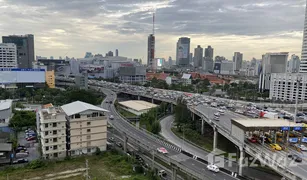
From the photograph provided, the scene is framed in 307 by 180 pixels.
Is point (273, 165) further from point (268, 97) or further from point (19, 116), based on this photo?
point (268, 97)

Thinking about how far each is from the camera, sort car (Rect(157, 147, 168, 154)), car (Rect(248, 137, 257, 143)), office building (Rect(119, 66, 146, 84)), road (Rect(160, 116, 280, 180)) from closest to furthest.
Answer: road (Rect(160, 116, 280, 180))
car (Rect(248, 137, 257, 143))
car (Rect(157, 147, 168, 154))
office building (Rect(119, 66, 146, 84))

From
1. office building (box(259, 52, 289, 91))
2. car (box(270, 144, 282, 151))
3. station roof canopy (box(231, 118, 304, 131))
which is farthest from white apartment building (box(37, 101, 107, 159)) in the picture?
office building (box(259, 52, 289, 91))

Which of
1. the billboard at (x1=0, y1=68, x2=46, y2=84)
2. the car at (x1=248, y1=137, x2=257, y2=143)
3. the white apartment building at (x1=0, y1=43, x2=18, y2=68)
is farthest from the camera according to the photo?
the white apartment building at (x1=0, y1=43, x2=18, y2=68)

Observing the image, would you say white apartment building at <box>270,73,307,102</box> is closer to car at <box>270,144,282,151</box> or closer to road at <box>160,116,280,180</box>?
road at <box>160,116,280,180</box>

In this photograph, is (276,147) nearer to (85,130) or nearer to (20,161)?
(85,130)

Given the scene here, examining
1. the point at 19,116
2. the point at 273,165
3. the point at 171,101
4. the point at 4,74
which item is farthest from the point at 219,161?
the point at 4,74

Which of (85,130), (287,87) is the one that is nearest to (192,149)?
(85,130)
